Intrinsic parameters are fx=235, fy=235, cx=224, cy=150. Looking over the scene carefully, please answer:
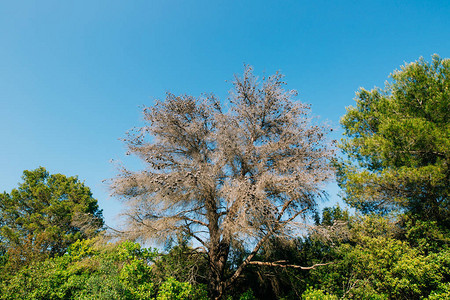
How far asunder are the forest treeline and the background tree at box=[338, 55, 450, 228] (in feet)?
0.16

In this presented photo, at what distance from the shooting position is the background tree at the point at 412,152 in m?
8.77

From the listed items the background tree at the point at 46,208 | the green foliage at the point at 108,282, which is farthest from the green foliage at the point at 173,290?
the background tree at the point at 46,208

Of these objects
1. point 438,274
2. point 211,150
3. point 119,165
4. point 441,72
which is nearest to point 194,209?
point 211,150

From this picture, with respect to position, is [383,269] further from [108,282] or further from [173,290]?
[108,282]

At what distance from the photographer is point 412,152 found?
939 centimetres

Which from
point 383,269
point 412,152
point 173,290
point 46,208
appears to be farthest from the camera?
point 46,208

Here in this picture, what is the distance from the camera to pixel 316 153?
9164 mm

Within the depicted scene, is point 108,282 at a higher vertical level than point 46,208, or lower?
lower

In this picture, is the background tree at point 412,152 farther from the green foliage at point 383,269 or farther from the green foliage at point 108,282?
the green foliage at point 108,282

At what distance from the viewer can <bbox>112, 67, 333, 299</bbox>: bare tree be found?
25.0 ft

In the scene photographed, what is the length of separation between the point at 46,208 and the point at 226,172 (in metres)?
20.7

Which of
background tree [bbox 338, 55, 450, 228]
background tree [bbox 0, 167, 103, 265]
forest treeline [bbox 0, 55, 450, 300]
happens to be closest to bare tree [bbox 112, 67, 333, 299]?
forest treeline [bbox 0, 55, 450, 300]

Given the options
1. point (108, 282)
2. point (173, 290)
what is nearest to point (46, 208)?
point (108, 282)

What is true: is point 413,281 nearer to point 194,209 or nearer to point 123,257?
point 194,209
